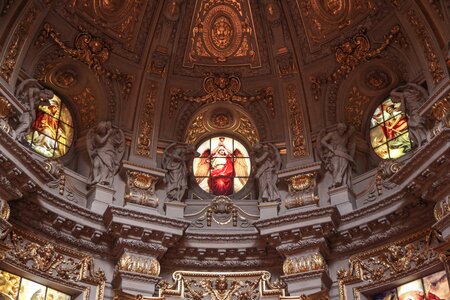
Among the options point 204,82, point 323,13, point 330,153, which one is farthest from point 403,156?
point 204,82

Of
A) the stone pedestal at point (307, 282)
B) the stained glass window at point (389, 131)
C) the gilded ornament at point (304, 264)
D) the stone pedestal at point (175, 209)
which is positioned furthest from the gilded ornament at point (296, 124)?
the stone pedestal at point (307, 282)

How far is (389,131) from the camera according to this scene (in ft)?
62.6

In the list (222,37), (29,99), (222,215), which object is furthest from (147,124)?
(29,99)

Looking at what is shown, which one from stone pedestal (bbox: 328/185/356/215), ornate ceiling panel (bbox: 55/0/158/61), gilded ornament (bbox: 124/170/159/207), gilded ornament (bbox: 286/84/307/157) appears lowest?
stone pedestal (bbox: 328/185/356/215)

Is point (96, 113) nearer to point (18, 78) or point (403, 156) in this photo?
point (18, 78)

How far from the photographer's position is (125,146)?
763 inches

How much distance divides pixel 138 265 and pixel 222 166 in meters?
4.57

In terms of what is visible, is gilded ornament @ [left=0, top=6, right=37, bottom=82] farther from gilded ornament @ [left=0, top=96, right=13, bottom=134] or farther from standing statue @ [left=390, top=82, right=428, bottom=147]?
standing statue @ [left=390, top=82, right=428, bottom=147]

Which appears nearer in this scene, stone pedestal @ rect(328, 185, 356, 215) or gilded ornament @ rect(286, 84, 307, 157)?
stone pedestal @ rect(328, 185, 356, 215)

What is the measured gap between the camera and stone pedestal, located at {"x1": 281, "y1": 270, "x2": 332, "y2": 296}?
54.8 ft

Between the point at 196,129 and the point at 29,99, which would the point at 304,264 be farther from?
the point at 29,99

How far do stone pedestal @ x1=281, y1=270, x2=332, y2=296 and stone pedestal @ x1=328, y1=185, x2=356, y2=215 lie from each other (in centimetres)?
174

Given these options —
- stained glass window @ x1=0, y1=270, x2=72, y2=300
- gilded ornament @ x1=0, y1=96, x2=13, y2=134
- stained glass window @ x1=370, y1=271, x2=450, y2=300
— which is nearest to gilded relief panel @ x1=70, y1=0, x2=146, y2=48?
gilded ornament @ x1=0, y1=96, x2=13, y2=134

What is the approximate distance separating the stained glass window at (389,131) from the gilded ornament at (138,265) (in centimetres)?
670
